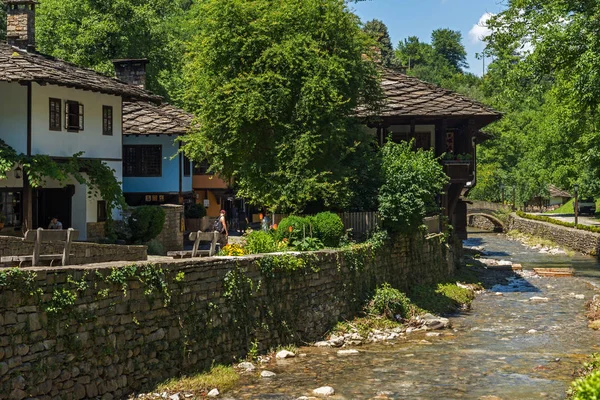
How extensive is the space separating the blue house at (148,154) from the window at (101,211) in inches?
339

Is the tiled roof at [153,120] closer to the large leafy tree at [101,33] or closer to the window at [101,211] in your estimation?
the large leafy tree at [101,33]

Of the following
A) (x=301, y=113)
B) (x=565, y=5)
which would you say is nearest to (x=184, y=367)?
(x=301, y=113)

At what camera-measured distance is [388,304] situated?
950 inches

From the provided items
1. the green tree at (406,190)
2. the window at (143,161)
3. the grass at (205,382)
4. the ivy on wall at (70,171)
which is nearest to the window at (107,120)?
the ivy on wall at (70,171)

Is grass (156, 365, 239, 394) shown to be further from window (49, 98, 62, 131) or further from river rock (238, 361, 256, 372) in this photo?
window (49, 98, 62, 131)

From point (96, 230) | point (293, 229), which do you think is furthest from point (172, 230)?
point (293, 229)

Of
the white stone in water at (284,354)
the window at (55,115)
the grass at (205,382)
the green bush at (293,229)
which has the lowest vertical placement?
the white stone in water at (284,354)

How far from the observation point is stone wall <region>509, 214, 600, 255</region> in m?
49.0

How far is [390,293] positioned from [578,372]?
7.85 meters

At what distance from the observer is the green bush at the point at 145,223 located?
1209 inches

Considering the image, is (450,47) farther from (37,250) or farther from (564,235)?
(37,250)

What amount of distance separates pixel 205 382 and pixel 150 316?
1757 millimetres

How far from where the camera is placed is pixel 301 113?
26281 millimetres

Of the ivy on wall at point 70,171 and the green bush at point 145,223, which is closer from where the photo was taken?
the ivy on wall at point 70,171
